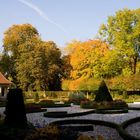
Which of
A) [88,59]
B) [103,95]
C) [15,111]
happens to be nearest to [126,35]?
[88,59]

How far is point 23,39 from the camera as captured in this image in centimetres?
6444

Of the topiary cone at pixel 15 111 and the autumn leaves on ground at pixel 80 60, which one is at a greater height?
the autumn leaves on ground at pixel 80 60

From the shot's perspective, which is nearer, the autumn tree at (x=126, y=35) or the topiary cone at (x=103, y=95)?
the topiary cone at (x=103, y=95)

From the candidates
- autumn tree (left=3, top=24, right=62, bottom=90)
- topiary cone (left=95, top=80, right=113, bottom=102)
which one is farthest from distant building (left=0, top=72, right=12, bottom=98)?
topiary cone (left=95, top=80, right=113, bottom=102)

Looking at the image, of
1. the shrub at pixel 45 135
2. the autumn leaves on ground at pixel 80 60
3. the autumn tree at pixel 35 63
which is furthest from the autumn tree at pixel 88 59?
the shrub at pixel 45 135

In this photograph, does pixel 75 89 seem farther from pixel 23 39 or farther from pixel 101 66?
pixel 23 39

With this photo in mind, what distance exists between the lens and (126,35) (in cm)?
5288

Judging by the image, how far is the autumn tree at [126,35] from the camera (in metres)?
→ 52.1

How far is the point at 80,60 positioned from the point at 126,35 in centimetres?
870

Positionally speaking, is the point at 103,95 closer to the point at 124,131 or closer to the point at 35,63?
the point at 124,131

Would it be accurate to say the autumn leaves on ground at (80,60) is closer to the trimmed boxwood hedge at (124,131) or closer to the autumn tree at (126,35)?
the autumn tree at (126,35)

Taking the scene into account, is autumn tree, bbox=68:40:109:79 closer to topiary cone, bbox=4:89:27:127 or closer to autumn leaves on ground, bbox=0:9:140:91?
autumn leaves on ground, bbox=0:9:140:91

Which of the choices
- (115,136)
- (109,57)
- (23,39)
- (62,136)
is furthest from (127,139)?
(23,39)

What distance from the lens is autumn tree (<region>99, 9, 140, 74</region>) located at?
5209 centimetres
